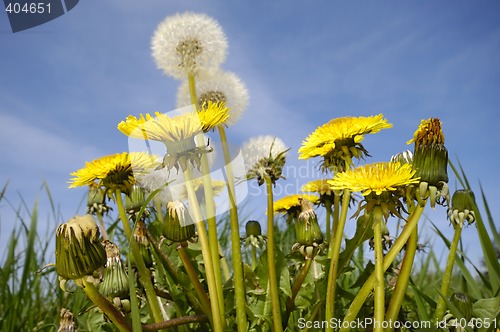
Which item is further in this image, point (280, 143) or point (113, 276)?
point (280, 143)

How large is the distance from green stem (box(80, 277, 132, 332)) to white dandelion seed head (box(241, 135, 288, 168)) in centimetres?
77

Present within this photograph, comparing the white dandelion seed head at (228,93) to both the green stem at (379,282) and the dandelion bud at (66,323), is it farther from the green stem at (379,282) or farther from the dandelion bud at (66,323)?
the green stem at (379,282)

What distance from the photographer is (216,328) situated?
1.37 meters

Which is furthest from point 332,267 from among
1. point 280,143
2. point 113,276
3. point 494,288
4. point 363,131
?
point 494,288

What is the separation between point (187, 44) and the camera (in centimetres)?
219

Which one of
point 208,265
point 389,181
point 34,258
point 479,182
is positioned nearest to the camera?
point 389,181

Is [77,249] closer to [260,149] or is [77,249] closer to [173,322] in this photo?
[173,322]

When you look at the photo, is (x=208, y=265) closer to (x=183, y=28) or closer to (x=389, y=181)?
(x=389, y=181)

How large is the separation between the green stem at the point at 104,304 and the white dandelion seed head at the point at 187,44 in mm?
1026

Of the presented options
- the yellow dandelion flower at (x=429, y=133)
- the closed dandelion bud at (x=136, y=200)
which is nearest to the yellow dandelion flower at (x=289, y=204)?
the closed dandelion bud at (x=136, y=200)

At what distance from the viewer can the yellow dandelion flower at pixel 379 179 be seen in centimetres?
124

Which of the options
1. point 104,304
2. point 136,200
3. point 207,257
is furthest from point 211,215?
point 136,200

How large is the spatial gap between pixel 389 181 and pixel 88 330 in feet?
4.90

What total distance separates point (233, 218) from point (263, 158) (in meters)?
0.44
